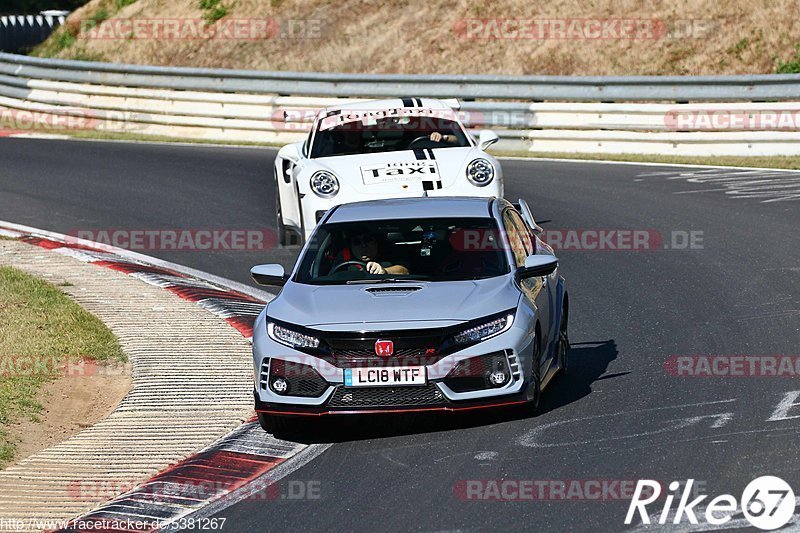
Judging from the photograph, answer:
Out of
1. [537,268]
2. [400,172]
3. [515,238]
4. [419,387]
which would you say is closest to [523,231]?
[515,238]

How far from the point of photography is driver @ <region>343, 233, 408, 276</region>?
9406 mm

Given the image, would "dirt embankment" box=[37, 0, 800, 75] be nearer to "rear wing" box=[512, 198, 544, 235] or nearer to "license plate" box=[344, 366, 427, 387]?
"rear wing" box=[512, 198, 544, 235]

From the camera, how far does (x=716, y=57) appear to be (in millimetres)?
25703

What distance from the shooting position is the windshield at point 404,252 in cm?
919

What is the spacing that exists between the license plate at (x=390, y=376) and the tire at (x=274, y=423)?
64cm

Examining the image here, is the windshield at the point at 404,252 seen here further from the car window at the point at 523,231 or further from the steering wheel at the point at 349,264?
the car window at the point at 523,231

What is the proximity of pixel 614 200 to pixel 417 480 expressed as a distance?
1068 cm

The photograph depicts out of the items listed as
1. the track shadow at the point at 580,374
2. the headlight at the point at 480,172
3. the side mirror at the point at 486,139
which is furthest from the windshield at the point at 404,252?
the side mirror at the point at 486,139

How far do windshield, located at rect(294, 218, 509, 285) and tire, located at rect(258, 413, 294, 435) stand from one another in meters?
1.00

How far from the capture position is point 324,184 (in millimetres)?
13844

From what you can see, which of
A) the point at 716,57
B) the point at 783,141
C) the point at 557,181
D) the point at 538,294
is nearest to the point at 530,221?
the point at 538,294

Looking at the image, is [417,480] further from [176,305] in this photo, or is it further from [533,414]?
[176,305]

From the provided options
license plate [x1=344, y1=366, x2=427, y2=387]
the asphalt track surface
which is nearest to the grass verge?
the asphalt track surface

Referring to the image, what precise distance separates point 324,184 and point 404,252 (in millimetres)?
4445
